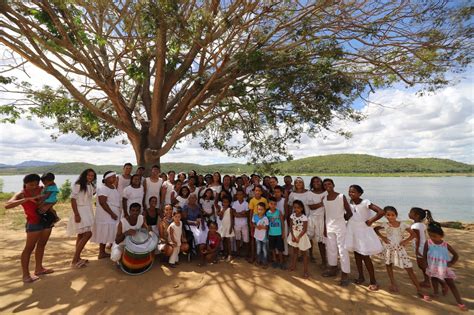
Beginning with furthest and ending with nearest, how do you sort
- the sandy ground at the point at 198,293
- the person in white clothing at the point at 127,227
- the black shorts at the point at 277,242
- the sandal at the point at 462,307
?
the black shorts at the point at 277,242 → the person in white clothing at the point at 127,227 → the sandal at the point at 462,307 → the sandy ground at the point at 198,293

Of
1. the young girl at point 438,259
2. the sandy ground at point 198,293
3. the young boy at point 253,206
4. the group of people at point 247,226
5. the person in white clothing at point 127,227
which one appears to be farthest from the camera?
the young boy at point 253,206

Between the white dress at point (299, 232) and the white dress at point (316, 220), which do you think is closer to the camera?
the white dress at point (299, 232)

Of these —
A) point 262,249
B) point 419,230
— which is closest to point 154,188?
point 262,249

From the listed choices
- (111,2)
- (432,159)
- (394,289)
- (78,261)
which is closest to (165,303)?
(78,261)

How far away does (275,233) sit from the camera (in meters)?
4.95

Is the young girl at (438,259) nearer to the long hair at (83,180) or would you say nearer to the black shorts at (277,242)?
the black shorts at (277,242)

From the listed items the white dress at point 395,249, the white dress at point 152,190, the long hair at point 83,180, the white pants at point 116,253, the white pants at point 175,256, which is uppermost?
the long hair at point 83,180

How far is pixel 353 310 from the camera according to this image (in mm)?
3672

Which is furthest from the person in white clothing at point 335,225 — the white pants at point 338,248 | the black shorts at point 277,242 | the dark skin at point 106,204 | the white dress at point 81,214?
the white dress at point 81,214

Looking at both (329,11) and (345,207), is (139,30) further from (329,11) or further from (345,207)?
(345,207)

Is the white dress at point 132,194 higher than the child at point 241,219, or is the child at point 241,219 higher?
the white dress at point 132,194

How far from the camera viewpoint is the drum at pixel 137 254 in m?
4.30

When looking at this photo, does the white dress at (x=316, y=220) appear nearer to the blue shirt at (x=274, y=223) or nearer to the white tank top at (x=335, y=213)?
the white tank top at (x=335, y=213)

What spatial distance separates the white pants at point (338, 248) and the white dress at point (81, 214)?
4341 millimetres
